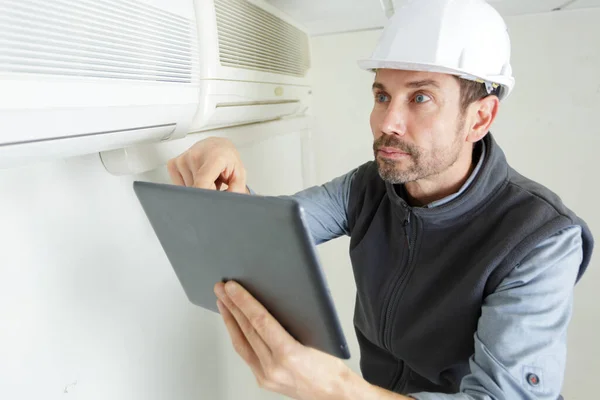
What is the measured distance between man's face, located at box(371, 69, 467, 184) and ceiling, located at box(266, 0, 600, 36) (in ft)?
1.33

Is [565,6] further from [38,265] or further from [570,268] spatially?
[38,265]

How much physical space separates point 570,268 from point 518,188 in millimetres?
179

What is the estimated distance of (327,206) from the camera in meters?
1.11

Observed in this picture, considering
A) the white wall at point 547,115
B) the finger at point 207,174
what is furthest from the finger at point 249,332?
the white wall at point 547,115

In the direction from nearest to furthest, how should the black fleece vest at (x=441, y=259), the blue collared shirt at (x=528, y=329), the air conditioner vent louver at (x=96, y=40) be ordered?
1. the air conditioner vent louver at (x=96, y=40)
2. the blue collared shirt at (x=528, y=329)
3. the black fleece vest at (x=441, y=259)

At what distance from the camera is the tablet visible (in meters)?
0.45

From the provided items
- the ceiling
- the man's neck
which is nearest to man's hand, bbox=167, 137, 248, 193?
the man's neck

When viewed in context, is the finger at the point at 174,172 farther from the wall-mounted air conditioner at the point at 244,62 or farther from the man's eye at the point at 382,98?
the man's eye at the point at 382,98

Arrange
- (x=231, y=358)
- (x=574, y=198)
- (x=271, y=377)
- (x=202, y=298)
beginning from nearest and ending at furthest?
(x=271, y=377), (x=202, y=298), (x=231, y=358), (x=574, y=198)

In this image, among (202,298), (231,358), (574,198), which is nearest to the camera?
(202,298)

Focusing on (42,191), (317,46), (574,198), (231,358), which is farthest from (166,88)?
(574,198)

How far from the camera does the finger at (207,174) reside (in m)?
0.71

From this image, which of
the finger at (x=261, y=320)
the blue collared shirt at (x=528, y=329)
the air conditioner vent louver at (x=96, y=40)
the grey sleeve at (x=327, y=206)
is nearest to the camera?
the air conditioner vent louver at (x=96, y=40)

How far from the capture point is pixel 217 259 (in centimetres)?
58
